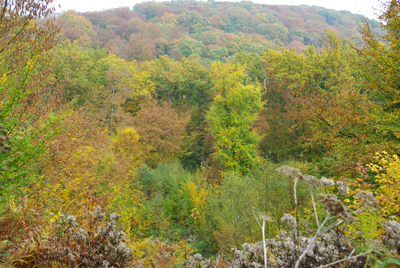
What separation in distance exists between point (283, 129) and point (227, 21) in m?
68.7

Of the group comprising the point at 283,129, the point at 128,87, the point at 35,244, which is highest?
the point at 35,244

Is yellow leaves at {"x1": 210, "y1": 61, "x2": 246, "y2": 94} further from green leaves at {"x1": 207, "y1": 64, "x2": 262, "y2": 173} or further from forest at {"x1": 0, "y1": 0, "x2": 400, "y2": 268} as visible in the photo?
forest at {"x1": 0, "y1": 0, "x2": 400, "y2": 268}

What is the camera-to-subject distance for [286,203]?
9094 mm

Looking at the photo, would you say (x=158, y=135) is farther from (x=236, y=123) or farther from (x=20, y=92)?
(x=20, y=92)

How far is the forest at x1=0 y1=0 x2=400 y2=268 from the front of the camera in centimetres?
228

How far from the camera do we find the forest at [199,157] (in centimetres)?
228

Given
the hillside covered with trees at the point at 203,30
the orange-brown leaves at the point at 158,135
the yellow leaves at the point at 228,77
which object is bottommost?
the orange-brown leaves at the point at 158,135

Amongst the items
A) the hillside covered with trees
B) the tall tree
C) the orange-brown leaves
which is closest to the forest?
the tall tree

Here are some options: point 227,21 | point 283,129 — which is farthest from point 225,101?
point 227,21

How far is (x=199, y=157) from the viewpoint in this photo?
27266 mm

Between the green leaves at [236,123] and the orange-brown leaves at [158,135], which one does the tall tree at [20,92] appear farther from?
the orange-brown leaves at [158,135]

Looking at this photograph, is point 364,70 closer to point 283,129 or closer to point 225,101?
point 225,101

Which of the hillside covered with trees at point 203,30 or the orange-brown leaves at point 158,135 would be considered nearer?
the orange-brown leaves at point 158,135

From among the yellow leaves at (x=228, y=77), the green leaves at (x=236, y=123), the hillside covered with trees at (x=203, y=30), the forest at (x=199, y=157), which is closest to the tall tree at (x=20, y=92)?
the forest at (x=199, y=157)
